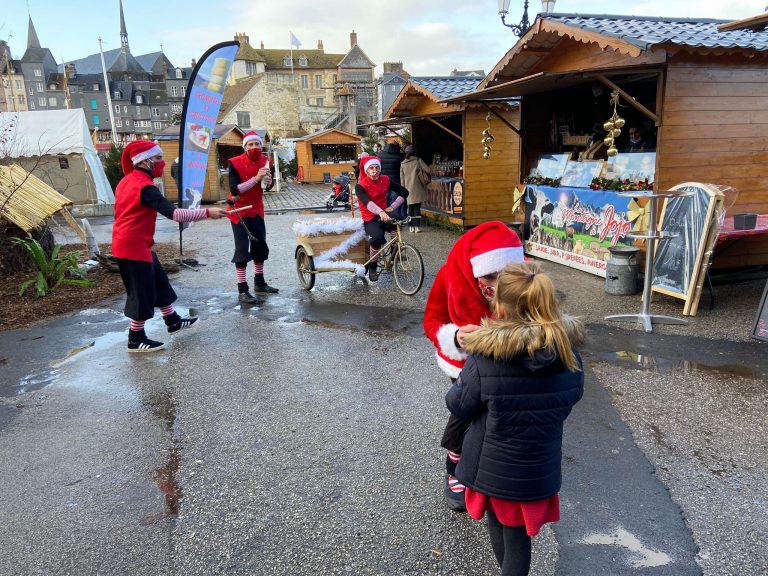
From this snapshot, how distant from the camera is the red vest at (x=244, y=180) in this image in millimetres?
6802

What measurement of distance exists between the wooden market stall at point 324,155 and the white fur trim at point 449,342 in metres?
28.5

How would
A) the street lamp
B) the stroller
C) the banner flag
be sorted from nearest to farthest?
the banner flag, the street lamp, the stroller

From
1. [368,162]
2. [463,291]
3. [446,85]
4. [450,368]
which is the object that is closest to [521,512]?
[450,368]

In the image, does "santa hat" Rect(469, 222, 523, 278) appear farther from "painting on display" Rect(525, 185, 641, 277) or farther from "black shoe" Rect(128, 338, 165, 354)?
"painting on display" Rect(525, 185, 641, 277)

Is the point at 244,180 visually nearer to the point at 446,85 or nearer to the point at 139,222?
the point at 139,222

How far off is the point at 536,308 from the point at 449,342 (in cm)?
67

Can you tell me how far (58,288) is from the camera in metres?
7.83

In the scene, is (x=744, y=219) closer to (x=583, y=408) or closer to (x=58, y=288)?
(x=583, y=408)

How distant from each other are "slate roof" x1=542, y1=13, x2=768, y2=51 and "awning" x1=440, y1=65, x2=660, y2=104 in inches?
16.0

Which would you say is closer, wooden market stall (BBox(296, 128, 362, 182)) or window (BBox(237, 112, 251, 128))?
wooden market stall (BBox(296, 128, 362, 182))

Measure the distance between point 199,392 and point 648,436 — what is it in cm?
336

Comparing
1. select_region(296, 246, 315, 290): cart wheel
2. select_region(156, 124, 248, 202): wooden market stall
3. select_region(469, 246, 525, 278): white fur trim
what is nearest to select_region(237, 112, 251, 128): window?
select_region(156, 124, 248, 202): wooden market stall

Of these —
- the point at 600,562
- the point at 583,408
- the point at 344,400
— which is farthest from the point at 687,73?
the point at 600,562

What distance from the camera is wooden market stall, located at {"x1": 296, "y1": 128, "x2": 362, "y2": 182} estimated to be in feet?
99.9
